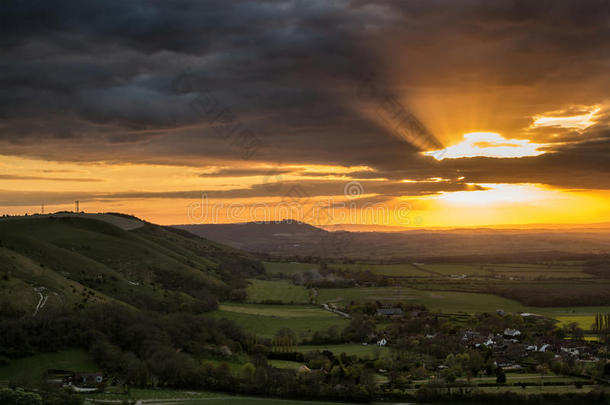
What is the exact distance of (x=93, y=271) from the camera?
333ft

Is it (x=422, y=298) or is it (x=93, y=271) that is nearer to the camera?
(x=93, y=271)

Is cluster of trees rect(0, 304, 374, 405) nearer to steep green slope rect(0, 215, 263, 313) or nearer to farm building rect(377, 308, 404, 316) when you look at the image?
steep green slope rect(0, 215, 263, 313)

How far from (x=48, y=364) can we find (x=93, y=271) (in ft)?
138

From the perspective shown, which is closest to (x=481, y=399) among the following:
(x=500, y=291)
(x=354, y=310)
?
(x=354, y=310)

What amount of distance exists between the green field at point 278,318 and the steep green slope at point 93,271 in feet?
19.7

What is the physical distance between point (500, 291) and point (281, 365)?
8491 centimetres

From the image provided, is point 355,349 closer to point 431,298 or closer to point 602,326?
point 602,326

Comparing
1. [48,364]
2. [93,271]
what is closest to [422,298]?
[93,271]

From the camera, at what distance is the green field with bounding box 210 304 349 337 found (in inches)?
3713

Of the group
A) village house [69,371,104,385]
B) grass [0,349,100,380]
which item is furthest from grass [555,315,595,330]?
grass [0,349,100,380]

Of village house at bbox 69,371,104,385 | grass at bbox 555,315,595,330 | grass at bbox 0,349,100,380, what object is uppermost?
grass at bbox 0,349,100,380

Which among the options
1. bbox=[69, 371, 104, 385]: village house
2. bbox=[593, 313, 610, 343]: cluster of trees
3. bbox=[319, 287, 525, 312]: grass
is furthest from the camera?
bbox=[319, 287, 525, 312]: grass

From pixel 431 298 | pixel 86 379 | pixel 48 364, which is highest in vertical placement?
pixel 48 364

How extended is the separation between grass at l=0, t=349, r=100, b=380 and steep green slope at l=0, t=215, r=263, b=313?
1059cm
